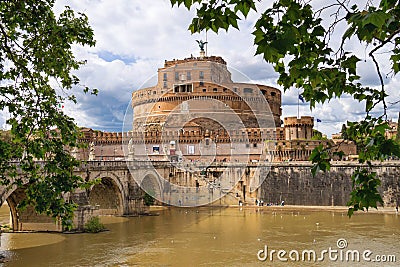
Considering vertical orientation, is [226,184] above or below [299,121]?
below

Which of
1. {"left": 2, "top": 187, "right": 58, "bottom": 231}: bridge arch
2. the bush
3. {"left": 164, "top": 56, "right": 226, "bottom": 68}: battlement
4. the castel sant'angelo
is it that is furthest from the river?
{"left": 164, "top": 56, "right": 226, "bottom": 68}: battlement

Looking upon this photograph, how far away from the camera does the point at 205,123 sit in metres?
44.6

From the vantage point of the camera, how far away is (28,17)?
4.59 m

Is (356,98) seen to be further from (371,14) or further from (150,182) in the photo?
(150,182)

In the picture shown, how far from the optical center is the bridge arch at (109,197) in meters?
25.2

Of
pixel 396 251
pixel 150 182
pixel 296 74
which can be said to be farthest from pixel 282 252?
pixel 150 182

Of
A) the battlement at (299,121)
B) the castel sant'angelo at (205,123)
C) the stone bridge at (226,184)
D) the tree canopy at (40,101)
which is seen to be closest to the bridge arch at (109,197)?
the stone bridge at (226,184)

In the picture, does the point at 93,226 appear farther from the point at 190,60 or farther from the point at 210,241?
the point at 190,60

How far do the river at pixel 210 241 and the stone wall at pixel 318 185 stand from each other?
3664 mm

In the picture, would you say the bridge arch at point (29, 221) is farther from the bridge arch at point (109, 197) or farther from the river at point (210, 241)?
the bridge arch at point (109, 197)

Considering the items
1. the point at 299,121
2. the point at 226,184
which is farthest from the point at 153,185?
the point at 299,121

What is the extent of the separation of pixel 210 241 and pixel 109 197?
10.1 m

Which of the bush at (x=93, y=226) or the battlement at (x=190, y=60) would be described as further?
the battlement at (x=190, y=60)

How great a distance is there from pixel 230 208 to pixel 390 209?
9.69 m
